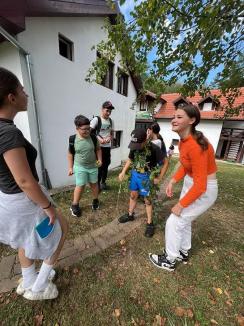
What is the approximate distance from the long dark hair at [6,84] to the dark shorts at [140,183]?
6.78ft

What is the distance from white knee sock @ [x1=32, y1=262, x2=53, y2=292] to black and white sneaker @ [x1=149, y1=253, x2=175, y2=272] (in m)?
1.43

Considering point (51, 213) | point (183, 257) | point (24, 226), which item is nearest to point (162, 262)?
point (183, 257)

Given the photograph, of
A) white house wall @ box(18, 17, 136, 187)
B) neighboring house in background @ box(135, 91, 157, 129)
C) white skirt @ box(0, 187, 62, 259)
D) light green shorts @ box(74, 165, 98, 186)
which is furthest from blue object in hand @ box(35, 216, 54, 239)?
white house wall @ box(18, 17, 136, 187)

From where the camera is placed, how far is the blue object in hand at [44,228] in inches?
57.5

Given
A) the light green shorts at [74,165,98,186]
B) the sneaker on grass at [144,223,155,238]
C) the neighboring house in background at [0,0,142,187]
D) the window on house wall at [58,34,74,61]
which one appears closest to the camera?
the sneaker on grass at [144,223,155,238]

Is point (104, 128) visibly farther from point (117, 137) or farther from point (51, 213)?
point (117, 137)

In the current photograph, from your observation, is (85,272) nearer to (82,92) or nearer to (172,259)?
(172,259)

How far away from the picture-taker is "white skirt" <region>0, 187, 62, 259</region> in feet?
4.45

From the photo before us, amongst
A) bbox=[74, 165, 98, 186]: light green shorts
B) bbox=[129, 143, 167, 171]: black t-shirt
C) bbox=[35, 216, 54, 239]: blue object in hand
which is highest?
bbox=[129, 143, 167, 171]: black t-shirt

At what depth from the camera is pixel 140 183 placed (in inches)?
113

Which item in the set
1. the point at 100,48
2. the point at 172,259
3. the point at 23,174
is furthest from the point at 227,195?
the point at 23,174

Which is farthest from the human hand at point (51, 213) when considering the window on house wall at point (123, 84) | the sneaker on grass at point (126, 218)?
the window on house wall at point (123, 84)

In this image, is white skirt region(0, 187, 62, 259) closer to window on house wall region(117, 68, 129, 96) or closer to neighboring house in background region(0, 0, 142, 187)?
neighboring house in background region(0, 0, 142, 187)

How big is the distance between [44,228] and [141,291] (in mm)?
1456
